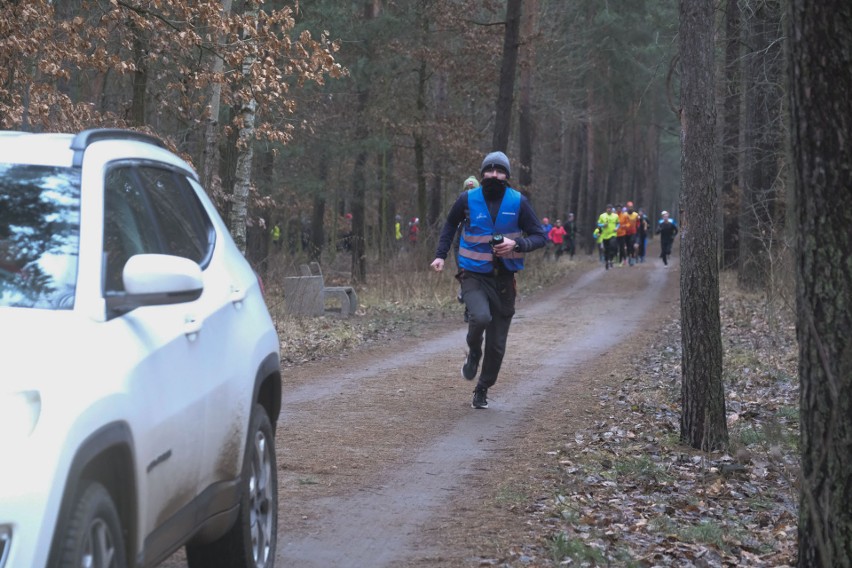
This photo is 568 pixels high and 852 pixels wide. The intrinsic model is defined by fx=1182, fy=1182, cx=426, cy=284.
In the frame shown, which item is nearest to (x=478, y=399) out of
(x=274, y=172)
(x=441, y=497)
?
(x=441, y=497)

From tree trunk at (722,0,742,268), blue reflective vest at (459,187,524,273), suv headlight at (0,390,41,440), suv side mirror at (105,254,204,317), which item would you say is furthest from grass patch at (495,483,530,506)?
tree trunk at (722,0,742,268)

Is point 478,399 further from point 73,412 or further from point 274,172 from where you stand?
point 274,172

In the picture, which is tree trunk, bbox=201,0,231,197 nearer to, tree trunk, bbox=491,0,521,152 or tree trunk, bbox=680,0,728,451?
tree trunk, bbox=680,0,728,451

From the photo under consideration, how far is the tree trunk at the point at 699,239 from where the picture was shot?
343 inches

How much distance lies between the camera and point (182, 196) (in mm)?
4902

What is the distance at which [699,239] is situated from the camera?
29.0 ft

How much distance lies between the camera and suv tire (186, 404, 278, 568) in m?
4.59

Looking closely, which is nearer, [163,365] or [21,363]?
[21,363]

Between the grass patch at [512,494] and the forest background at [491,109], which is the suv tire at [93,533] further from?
the grass patch at [512,494]

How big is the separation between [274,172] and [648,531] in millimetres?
27738

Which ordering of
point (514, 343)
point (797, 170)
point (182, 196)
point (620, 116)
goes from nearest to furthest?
point (797, 170) → point (182, 196) → point (514, 343) → point (620, 116)

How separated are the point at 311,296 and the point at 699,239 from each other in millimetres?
12217

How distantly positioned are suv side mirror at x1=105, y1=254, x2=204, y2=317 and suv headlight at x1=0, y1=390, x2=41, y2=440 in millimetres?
569

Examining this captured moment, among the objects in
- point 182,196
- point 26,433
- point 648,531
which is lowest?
point 648,531
